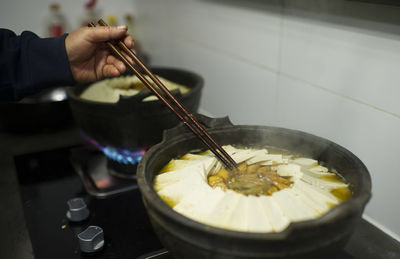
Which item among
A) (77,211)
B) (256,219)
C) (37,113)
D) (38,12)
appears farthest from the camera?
(38,12)

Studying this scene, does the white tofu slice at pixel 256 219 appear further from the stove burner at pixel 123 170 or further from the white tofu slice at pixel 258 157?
the stove burner at pixel 123 170

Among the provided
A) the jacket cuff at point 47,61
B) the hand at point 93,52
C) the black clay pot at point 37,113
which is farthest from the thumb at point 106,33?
the black clay pot at point 37,113

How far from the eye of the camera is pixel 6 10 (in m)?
2.67

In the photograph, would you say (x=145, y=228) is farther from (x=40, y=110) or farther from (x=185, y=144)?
(x=40, y=110)

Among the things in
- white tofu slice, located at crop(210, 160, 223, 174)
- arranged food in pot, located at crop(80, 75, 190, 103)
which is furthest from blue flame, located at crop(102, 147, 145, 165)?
white tofu slice, located at crop(210, 160, 223, 174)

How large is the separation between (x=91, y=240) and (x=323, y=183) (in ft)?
2.58

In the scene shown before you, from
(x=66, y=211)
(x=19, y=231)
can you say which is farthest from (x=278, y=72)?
(x=19, y=231)

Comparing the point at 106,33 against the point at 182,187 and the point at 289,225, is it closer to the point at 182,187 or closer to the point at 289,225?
the point at 182,187

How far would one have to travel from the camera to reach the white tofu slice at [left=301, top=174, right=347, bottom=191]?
40.6 inches

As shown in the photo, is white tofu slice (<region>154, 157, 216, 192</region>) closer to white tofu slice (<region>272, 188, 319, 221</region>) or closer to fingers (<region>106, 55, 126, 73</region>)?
white tofu slice (<region>272, 188, 319, 221</region>)

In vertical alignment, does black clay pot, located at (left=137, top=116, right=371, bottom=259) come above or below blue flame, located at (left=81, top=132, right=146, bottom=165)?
above

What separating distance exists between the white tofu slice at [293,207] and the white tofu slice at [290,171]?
0.12 meters

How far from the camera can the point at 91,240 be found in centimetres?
123

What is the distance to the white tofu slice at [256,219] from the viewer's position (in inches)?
33.1
